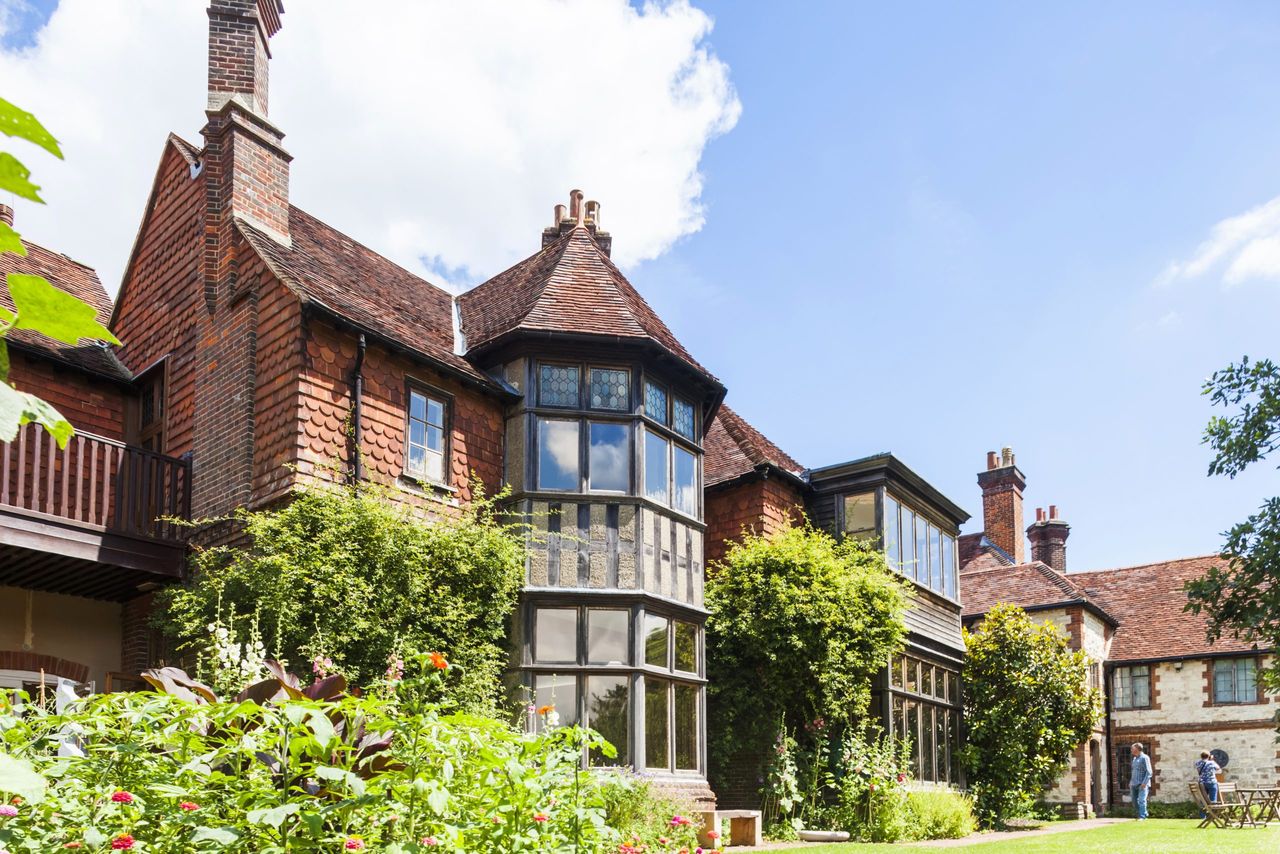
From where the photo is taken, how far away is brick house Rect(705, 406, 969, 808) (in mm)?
18891

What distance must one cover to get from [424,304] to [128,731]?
12.8 meters

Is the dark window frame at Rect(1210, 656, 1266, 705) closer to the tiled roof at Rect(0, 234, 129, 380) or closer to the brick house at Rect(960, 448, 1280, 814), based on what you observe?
the brick house at Rect(960, 448, 1280, 814)

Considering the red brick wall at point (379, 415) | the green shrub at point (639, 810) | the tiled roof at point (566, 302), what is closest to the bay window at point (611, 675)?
the green shrub at point (639, 810)

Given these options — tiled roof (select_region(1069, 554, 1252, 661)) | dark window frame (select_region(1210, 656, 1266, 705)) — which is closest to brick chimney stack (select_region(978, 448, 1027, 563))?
tiled roof (select_region(1069, 554, 1252, 661))

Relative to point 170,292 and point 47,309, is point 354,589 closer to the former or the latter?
point 170,292

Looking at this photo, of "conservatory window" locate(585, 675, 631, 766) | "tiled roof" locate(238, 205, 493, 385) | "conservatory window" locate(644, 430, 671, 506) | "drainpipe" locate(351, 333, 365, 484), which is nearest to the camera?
"drainpipe" locate(351, 333, 365, 484)

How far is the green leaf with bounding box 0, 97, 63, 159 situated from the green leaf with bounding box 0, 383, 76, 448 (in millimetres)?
244

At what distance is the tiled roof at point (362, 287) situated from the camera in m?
13.4

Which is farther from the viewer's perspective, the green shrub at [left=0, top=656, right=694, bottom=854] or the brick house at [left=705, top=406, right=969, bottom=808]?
the brick house at [left=705, top=406, right=969, bottom=808]

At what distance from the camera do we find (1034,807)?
25.6m

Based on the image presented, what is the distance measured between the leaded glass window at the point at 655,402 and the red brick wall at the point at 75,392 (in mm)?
7003

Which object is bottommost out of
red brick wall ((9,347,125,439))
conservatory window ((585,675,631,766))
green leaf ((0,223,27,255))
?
conservatory window ((585,675,631,766))

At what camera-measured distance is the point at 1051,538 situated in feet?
122

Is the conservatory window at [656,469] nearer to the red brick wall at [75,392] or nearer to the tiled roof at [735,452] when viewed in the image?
the tiled roof at [735,452]
